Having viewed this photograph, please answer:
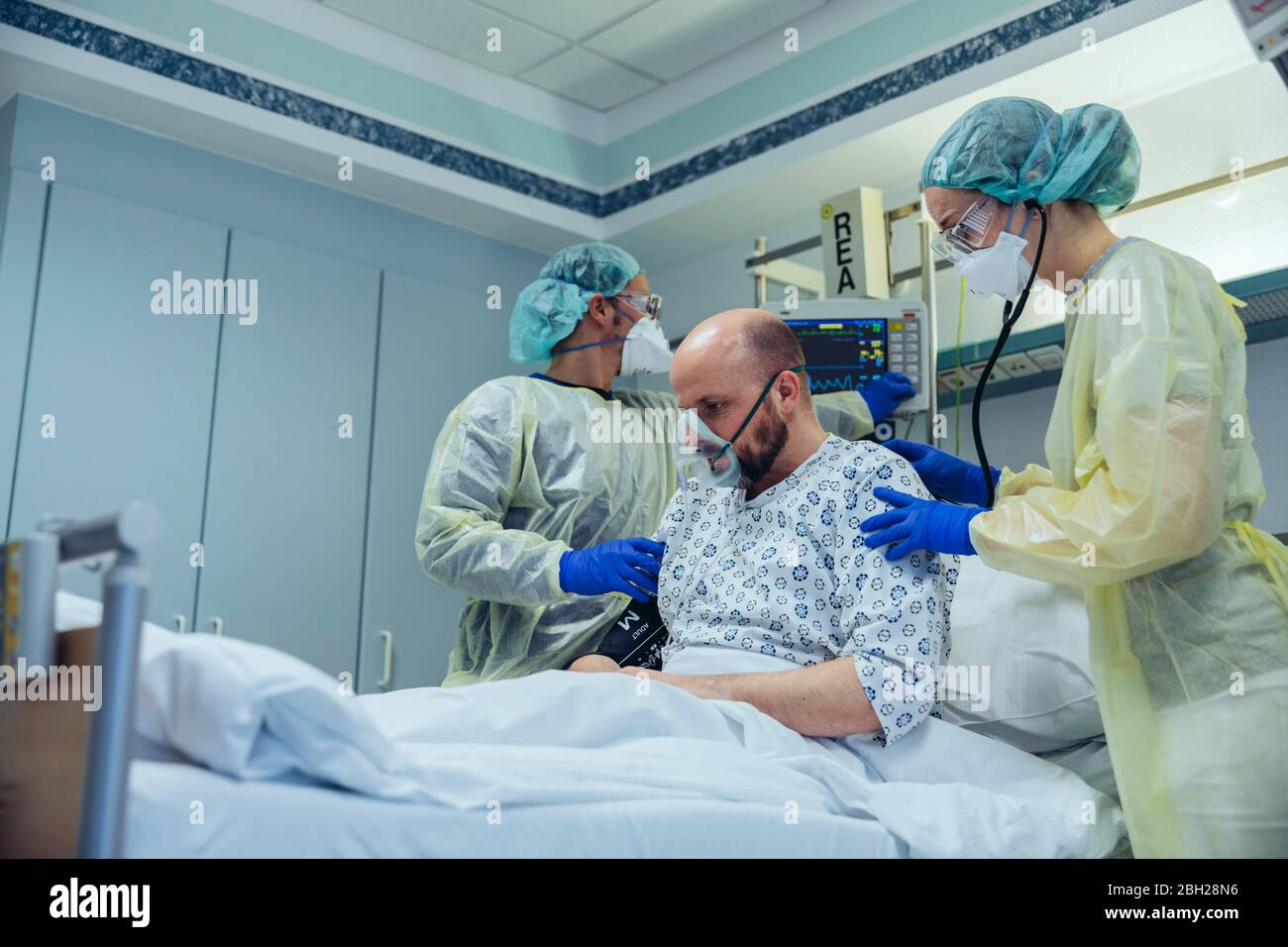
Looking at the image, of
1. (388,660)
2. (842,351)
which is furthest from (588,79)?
(388,660)

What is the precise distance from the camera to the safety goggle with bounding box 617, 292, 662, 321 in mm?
2600

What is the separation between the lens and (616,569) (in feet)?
6.90

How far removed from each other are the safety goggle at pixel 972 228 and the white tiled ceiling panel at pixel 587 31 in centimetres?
209

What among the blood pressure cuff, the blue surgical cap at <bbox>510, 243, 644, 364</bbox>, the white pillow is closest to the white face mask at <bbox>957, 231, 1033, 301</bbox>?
the white pillow

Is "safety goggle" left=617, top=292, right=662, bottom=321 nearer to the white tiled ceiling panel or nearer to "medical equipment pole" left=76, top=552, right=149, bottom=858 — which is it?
the white tiled ceiling panel

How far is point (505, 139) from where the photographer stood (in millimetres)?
4141

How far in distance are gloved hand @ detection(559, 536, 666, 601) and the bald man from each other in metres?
0.04

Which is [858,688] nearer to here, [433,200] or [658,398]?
[658,398]

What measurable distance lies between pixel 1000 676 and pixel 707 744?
0.63 m

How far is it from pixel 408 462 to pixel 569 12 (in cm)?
152

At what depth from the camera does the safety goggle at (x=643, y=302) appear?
2.60 meters

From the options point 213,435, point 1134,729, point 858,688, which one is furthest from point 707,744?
point 213,435

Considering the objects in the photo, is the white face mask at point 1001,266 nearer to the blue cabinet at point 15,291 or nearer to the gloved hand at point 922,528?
the gloved hand at point 922,528
